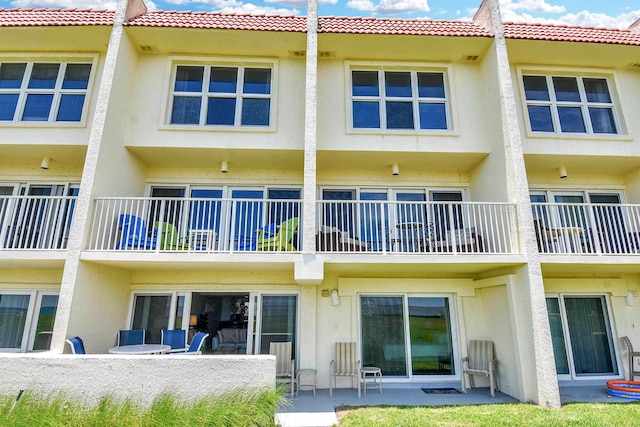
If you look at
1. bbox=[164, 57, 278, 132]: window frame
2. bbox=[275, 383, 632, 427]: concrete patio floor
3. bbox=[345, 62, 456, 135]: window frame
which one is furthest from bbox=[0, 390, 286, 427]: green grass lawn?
bbox=[345, 62, 456, 135]: window frame

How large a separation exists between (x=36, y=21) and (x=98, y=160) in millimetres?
4573

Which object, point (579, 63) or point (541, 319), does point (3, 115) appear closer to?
point (541, 319)

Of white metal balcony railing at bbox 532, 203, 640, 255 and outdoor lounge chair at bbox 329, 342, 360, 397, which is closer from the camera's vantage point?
white metal balcony railing at bbox 532, 203, 640, 255

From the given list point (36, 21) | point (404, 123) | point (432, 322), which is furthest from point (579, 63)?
point (36, 21)

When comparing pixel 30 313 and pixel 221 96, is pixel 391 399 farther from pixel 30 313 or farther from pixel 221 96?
pixel 30 313

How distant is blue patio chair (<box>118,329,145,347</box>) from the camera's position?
8.72m

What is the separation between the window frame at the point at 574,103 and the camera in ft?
32.5

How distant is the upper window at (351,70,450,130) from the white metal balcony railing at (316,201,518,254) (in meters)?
2.41

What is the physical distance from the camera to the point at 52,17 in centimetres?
952

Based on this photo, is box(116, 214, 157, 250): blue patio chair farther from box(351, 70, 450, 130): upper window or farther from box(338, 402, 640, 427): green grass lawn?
box(351, 70, 450, 130): upper window

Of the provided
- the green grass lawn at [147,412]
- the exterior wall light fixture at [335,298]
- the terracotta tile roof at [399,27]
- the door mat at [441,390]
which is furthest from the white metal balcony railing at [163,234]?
the terracotta tile roof at [399,27]

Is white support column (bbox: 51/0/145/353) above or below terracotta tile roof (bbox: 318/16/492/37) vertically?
below

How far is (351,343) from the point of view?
9.29 m

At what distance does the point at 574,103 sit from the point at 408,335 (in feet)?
27.4
